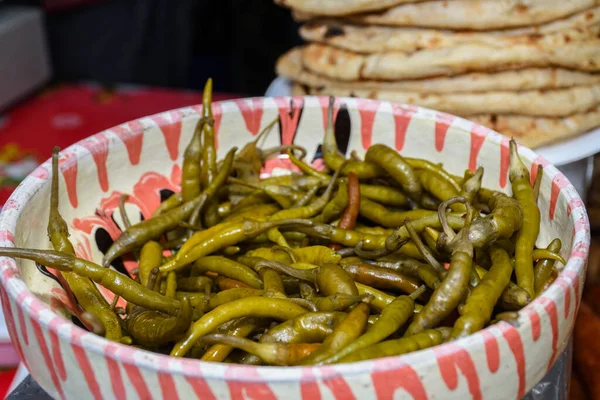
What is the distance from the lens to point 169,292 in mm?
1352

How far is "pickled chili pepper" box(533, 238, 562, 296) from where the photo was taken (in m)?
1.25

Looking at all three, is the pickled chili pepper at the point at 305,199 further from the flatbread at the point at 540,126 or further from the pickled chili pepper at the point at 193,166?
the flatbread at the point at 540,126

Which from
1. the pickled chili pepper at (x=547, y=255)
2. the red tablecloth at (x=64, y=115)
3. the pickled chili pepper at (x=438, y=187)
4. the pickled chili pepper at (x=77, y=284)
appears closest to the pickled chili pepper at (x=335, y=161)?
the pickled chili pepper at (x=438, y=187)

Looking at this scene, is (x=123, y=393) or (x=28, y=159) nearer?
(x=123, y=393)

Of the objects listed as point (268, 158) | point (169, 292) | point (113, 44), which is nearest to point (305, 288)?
point (169, 292)

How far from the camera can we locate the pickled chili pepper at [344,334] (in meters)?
1.02

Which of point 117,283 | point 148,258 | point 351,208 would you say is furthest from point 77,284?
point 351,208

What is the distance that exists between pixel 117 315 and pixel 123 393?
1.15 feet

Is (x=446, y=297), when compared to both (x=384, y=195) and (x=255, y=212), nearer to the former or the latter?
(x=384, y=195)

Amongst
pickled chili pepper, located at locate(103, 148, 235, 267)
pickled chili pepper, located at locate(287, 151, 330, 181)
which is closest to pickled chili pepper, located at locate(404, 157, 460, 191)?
pickled chili pepper, located at locate(287, 151, 330, 181)

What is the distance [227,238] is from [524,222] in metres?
0.64

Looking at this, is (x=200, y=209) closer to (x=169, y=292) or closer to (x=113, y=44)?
(x=169, y=292)

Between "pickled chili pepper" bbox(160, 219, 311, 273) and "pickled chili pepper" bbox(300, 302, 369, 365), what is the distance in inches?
15.1

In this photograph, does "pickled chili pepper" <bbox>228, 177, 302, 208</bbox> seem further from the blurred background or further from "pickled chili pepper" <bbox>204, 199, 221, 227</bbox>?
the blurred background
